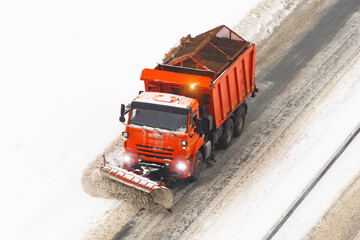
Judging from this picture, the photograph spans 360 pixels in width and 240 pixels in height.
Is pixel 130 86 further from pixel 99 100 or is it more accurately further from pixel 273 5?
pixel 273 5

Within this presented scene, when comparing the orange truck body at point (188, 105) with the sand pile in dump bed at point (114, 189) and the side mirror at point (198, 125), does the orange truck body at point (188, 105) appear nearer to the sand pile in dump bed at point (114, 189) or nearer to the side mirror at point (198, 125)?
the side mirror at point (198, 125)

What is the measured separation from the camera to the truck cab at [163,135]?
54.9ft

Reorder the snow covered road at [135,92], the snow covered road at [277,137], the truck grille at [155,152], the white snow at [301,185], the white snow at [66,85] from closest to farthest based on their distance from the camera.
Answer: the white snow at [301,185]
the snow covered road at [277,137]
the snow covered road at [135,92]
the truck grille at [155,152]
the white snow at [66,85]

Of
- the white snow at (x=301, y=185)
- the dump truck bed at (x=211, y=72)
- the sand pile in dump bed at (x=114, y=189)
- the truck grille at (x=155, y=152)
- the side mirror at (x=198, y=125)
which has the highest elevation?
the dump truck bed at (x=211, y=72)

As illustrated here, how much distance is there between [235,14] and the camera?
27141mm

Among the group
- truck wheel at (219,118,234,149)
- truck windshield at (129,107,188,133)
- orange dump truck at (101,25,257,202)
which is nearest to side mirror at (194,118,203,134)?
orange dump truck at (101,25,257,202)

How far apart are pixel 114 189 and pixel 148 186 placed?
5.19ft

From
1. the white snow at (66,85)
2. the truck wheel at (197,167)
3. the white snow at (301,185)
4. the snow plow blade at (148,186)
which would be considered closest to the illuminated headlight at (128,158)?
the snow plow blade at (148,186)

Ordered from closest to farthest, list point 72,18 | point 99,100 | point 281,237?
point 281,237
point 99,100
point 72,18

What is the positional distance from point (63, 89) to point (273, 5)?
33.5ft

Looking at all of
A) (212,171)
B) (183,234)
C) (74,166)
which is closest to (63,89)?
(74,166)

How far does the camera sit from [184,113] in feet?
54.8

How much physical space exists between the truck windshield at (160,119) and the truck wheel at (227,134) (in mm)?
2577

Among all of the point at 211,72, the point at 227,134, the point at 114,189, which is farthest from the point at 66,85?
the point at 211,72
